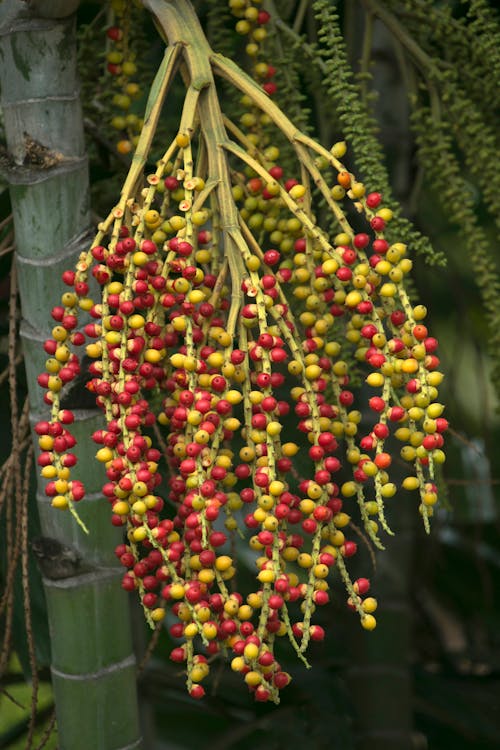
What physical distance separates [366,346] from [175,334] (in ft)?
0.62

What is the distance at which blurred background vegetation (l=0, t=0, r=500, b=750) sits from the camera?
4.26 feet

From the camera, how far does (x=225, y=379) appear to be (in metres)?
0.97

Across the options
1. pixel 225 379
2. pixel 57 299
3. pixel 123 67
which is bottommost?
pixel 225 379

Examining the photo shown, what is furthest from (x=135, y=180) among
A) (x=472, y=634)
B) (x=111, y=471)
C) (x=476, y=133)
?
(x=472, y=634)

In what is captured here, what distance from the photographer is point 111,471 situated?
969 millimetres

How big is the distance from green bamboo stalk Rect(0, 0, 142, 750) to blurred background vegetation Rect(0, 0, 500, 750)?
6cm

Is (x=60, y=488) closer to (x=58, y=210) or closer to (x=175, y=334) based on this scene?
(x=175, y=334)

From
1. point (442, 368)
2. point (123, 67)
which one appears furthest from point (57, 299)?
point (442, 368)

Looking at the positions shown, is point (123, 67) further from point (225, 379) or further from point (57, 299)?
point (225, 379)

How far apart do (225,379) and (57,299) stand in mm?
301

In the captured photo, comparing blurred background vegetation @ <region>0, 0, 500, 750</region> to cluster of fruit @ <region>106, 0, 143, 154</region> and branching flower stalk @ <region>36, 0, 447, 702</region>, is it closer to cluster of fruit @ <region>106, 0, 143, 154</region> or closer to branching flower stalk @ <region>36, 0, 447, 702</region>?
cluster of fruit @ <region>106, 0, 143, 154</region>

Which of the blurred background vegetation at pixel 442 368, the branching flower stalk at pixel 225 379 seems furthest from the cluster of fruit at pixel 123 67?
the branching flower stalk at pixel 225 379

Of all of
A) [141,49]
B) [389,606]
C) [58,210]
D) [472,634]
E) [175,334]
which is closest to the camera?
[175,334]

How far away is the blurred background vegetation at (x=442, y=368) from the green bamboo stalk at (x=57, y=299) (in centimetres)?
6
